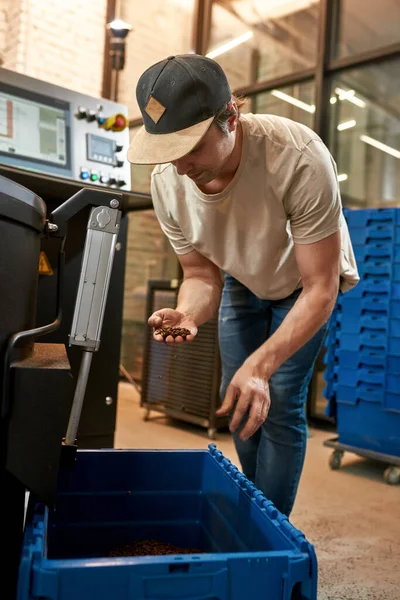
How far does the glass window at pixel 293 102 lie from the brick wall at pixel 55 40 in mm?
1599

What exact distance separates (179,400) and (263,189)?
2140 millimetres

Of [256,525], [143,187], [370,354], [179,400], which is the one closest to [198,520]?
[256,525]

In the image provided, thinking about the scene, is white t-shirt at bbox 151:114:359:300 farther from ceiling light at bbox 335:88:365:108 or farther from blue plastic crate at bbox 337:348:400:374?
ceiling light at bbox 335:88:365:108

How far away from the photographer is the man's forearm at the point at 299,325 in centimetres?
108

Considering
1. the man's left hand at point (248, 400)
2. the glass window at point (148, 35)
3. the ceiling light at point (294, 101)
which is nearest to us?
the man's left hand at point (248, 400)

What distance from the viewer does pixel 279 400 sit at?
139 centimetres

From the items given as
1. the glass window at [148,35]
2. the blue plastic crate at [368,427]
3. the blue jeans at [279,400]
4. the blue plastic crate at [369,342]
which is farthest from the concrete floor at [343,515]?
the glass window at [148,35]

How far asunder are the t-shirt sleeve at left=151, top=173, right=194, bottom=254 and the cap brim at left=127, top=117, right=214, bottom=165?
1.12ft

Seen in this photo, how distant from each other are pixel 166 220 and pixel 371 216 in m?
1.35

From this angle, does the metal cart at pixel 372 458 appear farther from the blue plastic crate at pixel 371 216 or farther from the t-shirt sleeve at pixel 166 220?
the t-shirt sleeve at pixel 166 220

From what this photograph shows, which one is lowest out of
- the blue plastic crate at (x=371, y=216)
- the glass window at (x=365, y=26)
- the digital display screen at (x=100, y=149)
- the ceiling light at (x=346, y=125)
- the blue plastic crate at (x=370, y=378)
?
the blue plastic crate at (x=370, y=378)

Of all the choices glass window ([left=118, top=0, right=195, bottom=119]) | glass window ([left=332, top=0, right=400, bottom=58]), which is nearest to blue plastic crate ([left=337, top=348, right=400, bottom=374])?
glass window ([left=332, top=0, right=400, bottom=58])

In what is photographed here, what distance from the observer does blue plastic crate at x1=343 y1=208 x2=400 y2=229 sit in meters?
2.42

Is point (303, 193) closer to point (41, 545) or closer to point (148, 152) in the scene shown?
point (148, 152)
